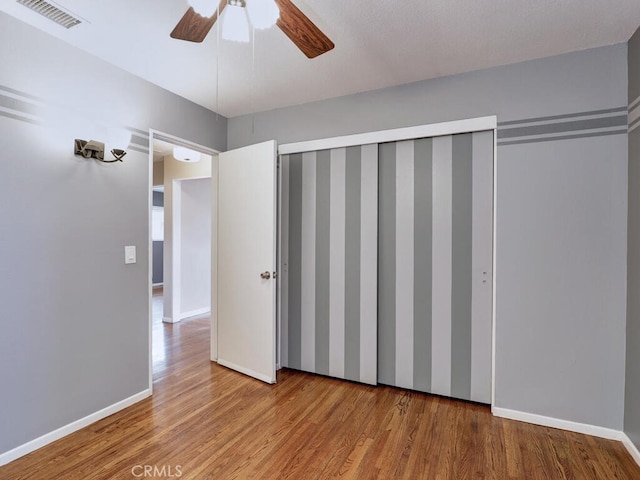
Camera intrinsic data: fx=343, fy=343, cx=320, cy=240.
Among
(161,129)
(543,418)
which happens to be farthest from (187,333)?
(543,418)

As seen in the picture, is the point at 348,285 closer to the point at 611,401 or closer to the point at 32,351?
the point at 611,401

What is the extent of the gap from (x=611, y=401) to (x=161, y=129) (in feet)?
12.1

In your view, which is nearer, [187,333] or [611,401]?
[611,401]

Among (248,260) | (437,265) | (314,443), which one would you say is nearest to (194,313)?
(248,260)

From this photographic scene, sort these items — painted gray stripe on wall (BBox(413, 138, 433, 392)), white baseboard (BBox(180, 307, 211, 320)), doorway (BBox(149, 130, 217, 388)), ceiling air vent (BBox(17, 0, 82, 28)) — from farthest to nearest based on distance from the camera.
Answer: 1. white baseboard (BBox(180, 307, 211, 320))
2. doorway (BBox(149, 130, 217, 388))
3. painted gray stripe on wall (BBox(413, 138, 433, 392))
4. ceiling air vent (BBox(17, 0, 82, 28))

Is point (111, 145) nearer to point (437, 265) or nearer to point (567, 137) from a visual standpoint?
point (437, 265)

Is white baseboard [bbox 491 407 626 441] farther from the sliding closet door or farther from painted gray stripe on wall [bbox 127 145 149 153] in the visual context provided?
painted gray stripe on wall [bbox 127 145 149 153]

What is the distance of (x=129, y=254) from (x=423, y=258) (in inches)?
86.9

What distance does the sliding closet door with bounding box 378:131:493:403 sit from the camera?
8.17ft

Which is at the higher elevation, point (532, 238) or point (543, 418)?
point (532, 238)

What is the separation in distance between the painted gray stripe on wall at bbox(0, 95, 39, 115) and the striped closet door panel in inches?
70.8

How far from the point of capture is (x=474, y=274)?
98.6 inches

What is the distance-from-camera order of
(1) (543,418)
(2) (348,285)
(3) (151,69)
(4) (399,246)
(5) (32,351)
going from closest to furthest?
(5) (32,351) → (1) (543,418) → (3) (151,69) → (4) (399,246) → (2) (348,285)

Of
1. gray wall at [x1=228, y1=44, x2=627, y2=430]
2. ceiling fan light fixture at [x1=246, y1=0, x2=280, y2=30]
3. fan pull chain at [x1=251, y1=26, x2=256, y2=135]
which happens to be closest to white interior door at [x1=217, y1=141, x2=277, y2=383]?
fan pull chain at [x1=251, y1=26, x2=256, y2=135]
